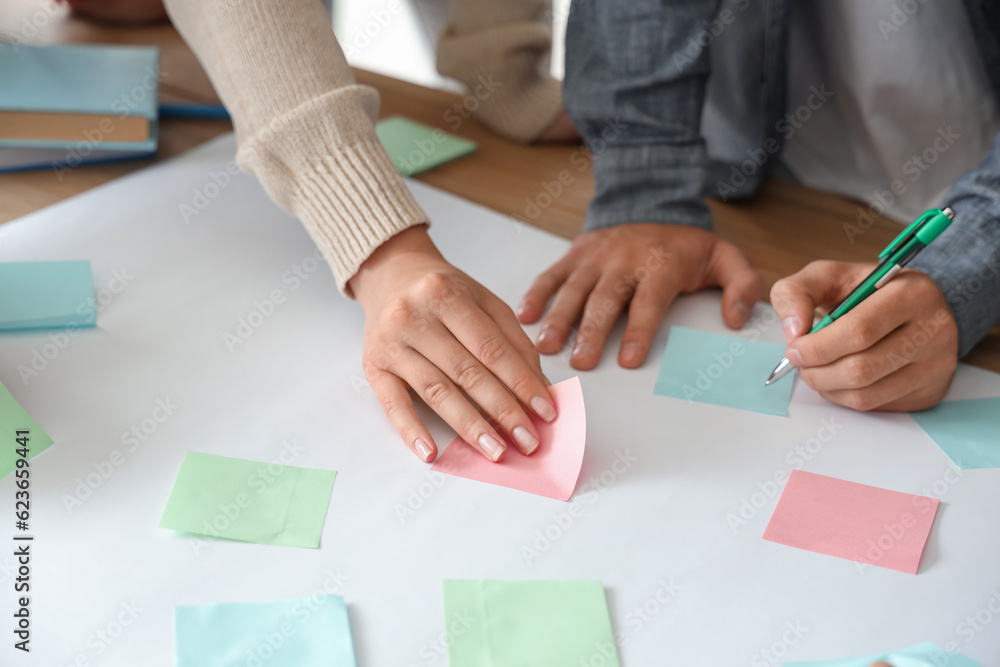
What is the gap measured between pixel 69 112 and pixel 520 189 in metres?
0.53

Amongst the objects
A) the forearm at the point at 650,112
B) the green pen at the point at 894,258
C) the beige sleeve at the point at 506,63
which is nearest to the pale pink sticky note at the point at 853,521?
the green pen at the point at 894,258

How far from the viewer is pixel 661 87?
2.93 feet

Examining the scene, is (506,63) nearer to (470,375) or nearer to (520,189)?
(520,189)

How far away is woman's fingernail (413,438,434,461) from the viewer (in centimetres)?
61

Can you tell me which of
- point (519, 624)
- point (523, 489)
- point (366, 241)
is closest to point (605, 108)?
point (366, 241)

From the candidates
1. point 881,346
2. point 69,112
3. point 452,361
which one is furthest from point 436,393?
point 69,112

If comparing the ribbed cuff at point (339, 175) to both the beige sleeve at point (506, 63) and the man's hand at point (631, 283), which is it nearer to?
the man's hand at point (631, 283)

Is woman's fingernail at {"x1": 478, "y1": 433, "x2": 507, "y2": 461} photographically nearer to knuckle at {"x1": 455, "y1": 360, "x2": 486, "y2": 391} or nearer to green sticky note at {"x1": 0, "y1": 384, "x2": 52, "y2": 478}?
knuckle at {"x1": 455, "y1": 360, "x2": 486, "y2": 391}

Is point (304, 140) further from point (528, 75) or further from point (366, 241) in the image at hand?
point (528, 75)

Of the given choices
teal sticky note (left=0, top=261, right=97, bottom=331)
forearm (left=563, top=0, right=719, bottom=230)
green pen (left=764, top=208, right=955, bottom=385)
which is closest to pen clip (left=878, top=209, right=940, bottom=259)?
green pen (left=764, top=208, right=955, bottom=385)

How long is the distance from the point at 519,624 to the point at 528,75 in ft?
2.72

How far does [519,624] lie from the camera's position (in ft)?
1.63

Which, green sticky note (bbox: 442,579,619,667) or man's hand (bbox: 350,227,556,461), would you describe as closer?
green sticky note (bbox: 442,579,619,667)

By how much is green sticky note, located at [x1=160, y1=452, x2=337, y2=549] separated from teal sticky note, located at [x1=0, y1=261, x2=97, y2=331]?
0.73 ft
